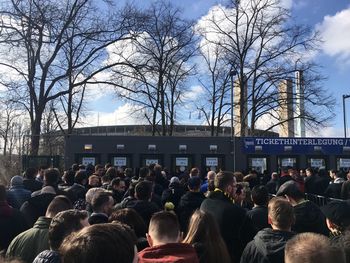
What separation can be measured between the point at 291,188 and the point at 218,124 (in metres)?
36.4

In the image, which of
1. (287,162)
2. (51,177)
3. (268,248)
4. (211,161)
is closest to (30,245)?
(268,248)

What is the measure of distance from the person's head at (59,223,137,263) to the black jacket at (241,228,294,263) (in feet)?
7.12

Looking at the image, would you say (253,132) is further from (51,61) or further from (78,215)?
(78,215)

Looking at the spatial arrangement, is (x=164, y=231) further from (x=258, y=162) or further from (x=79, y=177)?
(x=258, y=162)

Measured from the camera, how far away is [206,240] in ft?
13.2

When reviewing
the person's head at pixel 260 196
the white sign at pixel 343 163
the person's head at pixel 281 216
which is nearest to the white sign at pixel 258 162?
the white sign at pixel 343 163

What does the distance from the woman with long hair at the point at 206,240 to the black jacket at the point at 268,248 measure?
0.24 meters

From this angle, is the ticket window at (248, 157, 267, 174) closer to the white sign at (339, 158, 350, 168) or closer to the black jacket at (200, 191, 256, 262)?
the white sign at (339, 158, 350, 168)

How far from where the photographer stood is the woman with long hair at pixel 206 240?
3.99 metres

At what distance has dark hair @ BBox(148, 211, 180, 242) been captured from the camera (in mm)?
3656

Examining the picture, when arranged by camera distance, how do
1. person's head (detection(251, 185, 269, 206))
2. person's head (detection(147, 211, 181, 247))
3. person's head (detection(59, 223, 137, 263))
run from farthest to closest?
person's head (detection(251, 185, 269, 206)), person's head (detection(147, 211, 181, 247)), person's head (detection(59, 223, 137, 263))

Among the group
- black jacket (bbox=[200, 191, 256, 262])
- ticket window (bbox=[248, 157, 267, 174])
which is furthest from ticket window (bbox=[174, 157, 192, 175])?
black jacket (bbox=[200, 191, 256, 262])

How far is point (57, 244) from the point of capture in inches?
138

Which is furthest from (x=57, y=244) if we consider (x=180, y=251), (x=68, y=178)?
(x=68, y=178)
